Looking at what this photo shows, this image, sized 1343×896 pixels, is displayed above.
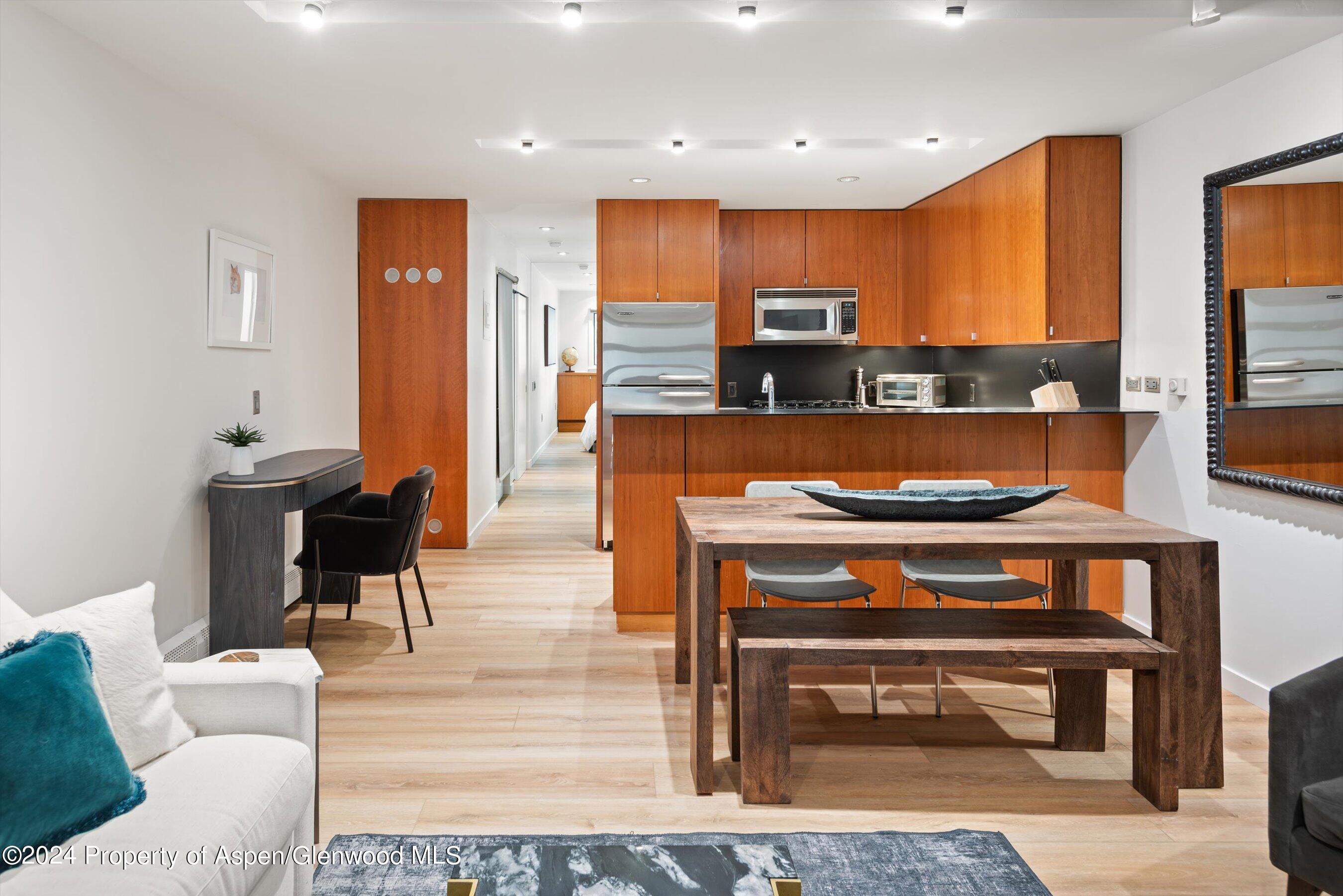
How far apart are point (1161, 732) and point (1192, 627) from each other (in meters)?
0.31

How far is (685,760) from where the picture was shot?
2.69 metres

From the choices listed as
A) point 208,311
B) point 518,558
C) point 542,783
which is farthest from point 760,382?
point 542,783

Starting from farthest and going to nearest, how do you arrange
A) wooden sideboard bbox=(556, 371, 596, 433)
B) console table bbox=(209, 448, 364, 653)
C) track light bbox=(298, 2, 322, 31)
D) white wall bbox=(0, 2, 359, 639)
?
wooden sideboard bbox=(556, 371, 596, 433), console table bbox=(209, 448, 364, 653), track light bbox=(298, 2, 322, 31), white wall bbox=(0, 2, 359, 639)

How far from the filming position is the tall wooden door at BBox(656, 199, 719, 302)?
Result: 18.8ft

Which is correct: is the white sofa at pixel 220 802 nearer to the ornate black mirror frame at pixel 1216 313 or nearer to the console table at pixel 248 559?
the console table at pixel 248 559

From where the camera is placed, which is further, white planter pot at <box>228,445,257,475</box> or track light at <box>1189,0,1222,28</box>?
white planter pot at <box>228,445,257,475</box>

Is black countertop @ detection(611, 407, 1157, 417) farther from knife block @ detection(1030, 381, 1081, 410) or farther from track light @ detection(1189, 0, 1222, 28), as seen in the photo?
track light @ detection(1189, 0, 1222, 28)

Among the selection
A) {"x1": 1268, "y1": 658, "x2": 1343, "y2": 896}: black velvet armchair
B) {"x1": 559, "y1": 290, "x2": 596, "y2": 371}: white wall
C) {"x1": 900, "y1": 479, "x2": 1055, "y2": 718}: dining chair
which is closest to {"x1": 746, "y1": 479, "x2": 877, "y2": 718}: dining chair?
{"x1": 900, "y1": 479, "x2": 1055, "y2": 718}: dining chair

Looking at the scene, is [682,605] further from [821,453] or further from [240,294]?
[240,294]

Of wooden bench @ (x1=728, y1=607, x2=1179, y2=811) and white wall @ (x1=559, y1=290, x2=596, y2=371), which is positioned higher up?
white wall @ (x1=559, y1=290, x2=596, y2=371)

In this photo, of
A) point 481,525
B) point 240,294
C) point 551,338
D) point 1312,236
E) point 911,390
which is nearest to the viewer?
point 1312,236

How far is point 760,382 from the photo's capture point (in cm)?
655

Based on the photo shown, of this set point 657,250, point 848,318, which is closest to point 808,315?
point 848,318

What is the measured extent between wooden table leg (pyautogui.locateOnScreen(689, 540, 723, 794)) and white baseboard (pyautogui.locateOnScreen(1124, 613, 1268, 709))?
1.76m
